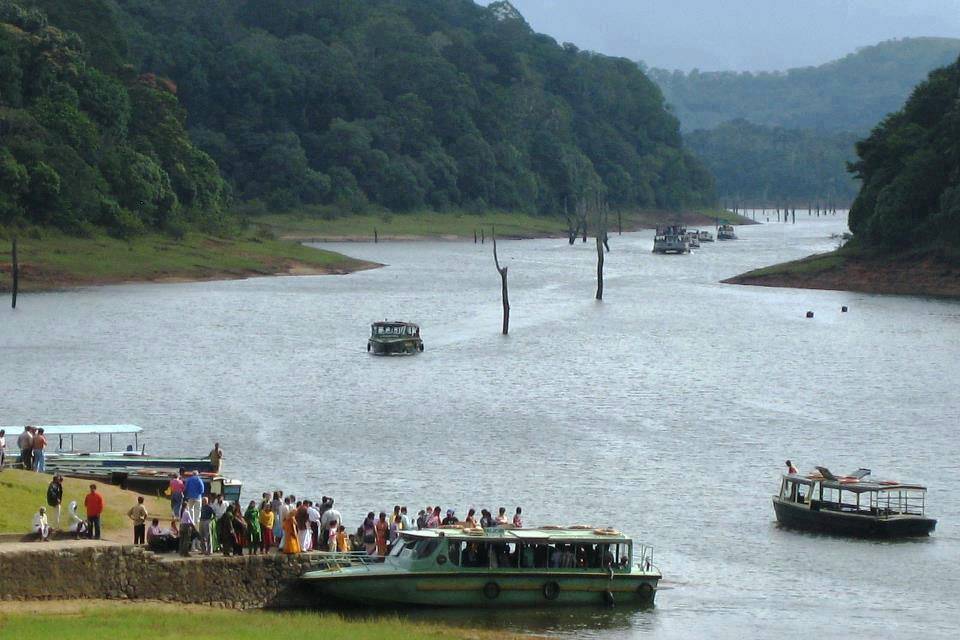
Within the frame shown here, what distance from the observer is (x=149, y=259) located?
461 ft

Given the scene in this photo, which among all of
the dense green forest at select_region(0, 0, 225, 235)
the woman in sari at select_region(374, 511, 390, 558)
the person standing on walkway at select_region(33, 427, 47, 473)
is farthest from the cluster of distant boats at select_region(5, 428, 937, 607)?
the dense green forest at select_region(0, 0, 225, 235)

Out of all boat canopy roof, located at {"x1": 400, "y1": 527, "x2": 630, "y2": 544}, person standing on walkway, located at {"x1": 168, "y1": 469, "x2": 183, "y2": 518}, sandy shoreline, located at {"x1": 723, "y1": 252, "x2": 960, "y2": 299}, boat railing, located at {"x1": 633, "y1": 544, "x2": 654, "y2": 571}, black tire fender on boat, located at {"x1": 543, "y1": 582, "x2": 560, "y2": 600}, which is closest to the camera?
boat canopy roof, located at {"x1": 400, "y1": 527, "x2": 630, "y2": 544}

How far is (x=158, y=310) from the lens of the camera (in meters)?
117

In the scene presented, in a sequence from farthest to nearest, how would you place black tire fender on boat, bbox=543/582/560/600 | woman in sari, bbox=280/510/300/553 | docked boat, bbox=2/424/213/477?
docked boat, bbox=2/424/213/477, black tire fender on boat, bbox=543/582/560/600, woman in sari, bbox=280/510/300/553

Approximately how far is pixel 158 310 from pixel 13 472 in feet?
243

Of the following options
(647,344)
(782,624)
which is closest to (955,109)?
(647,344)

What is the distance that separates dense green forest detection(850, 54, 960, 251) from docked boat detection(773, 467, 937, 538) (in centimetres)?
8214

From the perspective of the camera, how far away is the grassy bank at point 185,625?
1276 inches

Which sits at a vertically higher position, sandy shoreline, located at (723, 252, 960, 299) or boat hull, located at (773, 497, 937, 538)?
sandy shoreline, located at (723, 252, 960, 299)

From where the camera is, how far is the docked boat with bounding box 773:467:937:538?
50.0 metres

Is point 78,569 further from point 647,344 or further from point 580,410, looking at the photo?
point 647,344

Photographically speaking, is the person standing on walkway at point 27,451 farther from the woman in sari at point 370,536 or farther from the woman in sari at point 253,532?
the woman in sari at point 370,536

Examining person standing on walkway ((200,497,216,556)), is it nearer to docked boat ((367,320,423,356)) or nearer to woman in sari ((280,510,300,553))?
woman in sari ((280,510,300,553))

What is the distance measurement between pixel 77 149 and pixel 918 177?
73256 millimetres
